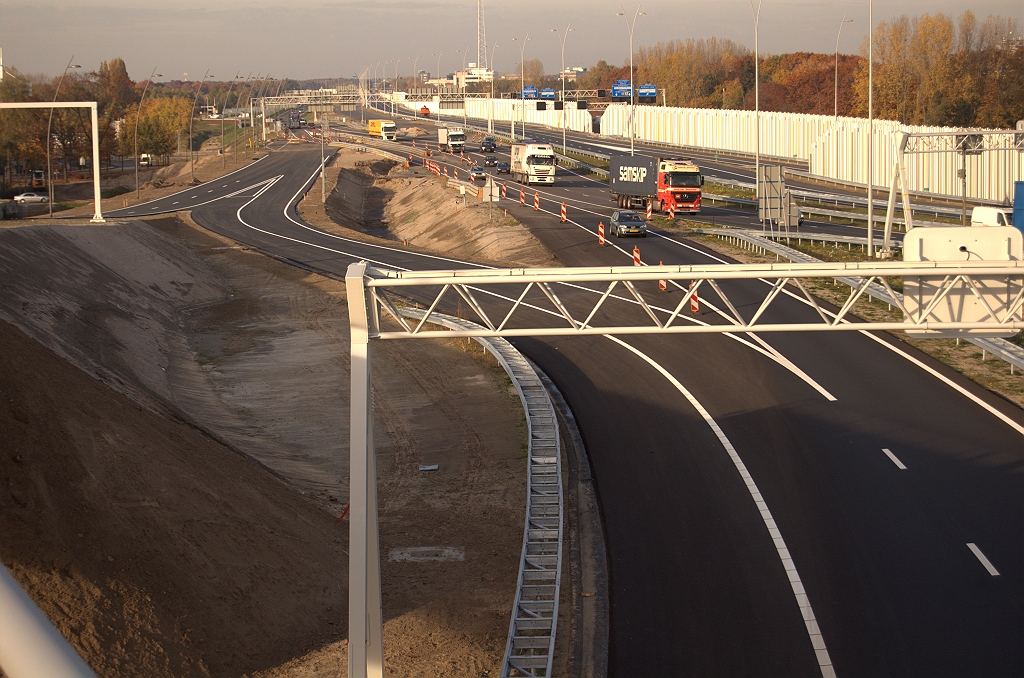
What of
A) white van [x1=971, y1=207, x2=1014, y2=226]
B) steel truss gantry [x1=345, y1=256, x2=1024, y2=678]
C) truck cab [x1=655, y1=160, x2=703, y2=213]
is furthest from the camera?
truck cab [x1=655, y1=160, x2=703, y2=213]

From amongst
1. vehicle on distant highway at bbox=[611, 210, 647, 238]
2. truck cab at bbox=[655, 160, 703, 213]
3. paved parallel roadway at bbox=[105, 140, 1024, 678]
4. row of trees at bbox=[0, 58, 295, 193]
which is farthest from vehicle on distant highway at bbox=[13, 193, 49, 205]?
paved parallel roadway at bbox=[105, 140, 1024, 678]

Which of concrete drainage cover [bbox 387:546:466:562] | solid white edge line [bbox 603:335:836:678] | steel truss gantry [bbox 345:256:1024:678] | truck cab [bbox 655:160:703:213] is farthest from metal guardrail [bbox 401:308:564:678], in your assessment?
truck cab [bbox 655:160:703:213]

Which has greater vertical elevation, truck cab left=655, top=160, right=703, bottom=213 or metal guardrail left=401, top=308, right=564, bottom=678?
truck cab left=655, top=160, right=703, bottom=213

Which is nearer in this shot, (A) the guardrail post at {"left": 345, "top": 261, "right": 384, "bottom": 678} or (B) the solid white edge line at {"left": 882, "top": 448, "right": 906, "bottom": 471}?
(A) the guardrail post at {"left": 345, "top": 261, "right": 384, "bottom": 678}

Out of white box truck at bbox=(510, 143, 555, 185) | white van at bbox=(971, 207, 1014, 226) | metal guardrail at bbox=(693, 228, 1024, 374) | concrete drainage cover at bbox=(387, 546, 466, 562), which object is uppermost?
white box truck at bbox=(510, 143, 555, 185)

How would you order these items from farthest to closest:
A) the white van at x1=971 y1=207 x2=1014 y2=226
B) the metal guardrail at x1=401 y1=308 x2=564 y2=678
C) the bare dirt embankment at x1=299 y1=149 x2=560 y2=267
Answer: the bare dirt embankment at x1=299 y1=149 x2=560 y2=267 → the white van at x1=971 y1=207 x2=1014 y2=226 → the metal guardrail at x1=401 y1=308 x2=564 y2=678

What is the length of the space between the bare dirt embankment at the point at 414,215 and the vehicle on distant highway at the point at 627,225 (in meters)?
3.89

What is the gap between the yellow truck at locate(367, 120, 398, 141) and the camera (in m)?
106

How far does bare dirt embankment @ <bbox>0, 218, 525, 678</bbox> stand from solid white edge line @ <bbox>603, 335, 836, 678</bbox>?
14.3 feet

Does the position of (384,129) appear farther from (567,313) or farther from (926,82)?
(567,313)

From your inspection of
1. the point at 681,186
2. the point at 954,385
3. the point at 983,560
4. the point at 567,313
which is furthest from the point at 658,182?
the point at 567,313

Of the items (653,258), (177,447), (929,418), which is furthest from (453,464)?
(653,258)

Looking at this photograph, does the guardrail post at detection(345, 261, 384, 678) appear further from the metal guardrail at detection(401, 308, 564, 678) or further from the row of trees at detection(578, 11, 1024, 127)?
the row of trees at detection(578, 11, 1024, 127)

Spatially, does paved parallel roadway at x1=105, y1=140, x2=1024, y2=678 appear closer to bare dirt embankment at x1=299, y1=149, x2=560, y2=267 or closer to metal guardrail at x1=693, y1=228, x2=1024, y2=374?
metal guardrail at x1=693, y1=228, x2=1024, y2=374
